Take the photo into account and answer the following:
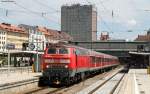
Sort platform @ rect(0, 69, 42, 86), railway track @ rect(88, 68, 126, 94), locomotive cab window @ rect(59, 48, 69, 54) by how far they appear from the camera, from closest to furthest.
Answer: railway track @ rect(88, 68, 126, 94) < locomotive cab window @ rect(59, 48, 69, 54) < platform @ rect(0, 69, 42, 86)

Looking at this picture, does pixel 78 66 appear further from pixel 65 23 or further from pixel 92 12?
pixel 65 23

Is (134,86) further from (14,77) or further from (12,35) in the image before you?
(12,35)

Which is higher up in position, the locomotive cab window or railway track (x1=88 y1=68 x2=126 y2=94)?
the locomotive cab window

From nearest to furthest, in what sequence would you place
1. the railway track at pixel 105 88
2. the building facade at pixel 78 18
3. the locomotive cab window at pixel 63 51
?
the railway track at pixel 105 88 < the locomotive cab window at pixel 63 51 < the building facade at pixel 78 18

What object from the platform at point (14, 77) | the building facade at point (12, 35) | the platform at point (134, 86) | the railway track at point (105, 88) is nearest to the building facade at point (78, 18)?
the platform at point (14, 77)

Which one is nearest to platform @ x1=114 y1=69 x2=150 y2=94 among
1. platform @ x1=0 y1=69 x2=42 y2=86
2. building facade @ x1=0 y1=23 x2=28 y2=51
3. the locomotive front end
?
the locomotive front end

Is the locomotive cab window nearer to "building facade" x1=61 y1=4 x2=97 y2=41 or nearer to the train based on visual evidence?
the train

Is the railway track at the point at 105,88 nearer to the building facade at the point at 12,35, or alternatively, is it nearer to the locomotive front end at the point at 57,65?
the locomotive front end at the point at 57,65

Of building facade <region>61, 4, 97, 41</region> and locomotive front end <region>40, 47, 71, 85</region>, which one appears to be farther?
building facade <region>61, 4, 97, 41</region>

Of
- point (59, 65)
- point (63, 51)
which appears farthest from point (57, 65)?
point (63, 51)

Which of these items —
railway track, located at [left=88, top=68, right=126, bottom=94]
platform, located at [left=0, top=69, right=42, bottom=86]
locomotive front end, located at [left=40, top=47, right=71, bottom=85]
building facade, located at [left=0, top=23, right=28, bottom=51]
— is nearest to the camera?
railway track, located at [left=88, top=68, right=126, bottom=94]

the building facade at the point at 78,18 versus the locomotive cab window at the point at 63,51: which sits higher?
the building facade at the point at 78,18

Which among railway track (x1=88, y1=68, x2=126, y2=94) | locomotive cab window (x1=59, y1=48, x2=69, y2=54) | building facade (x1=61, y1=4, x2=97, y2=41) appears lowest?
railway track (x1=88, y1=68, x2=126, y2=94)

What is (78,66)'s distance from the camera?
34062mm
